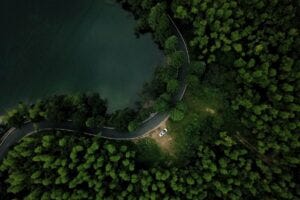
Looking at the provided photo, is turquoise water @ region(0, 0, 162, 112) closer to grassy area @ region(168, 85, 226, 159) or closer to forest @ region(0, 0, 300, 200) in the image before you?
forest @ region(0, 0, 300, 200)

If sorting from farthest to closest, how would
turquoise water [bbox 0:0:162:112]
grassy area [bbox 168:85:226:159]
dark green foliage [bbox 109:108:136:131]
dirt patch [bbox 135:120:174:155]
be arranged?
turquoise water [bbox 0:0:162:112]
dirt patch [bbox 135:120:174:155]
grassy area [bbox 168:85:226:159]
dark green foliage [bbox 109:108:136:131]

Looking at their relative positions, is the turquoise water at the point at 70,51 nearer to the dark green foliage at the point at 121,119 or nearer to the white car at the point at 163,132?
the dark green foliage at the point at 121,119

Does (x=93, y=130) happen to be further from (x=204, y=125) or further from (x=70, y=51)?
(x=204, y=125)

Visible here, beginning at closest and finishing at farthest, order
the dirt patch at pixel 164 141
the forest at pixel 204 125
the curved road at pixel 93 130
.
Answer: the forest at pixel 204 125
the dirt patch at pixel 164 141
the curved road at pixel 93 130

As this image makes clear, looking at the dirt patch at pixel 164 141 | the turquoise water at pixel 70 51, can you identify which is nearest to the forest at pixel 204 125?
the dirt patch at pixel 164 141

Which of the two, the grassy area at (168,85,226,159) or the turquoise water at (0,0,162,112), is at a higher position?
the turquoise water at (0,0,162,112)

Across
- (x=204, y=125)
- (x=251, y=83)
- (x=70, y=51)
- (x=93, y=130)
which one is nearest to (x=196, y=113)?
(x=204, y=125)

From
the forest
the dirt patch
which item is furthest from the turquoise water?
the dirt patch
